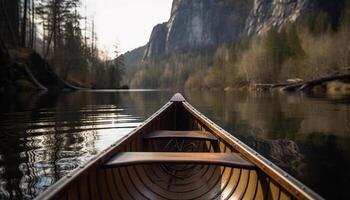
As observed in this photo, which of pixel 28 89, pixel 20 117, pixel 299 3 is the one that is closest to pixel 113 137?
pixel 20 117

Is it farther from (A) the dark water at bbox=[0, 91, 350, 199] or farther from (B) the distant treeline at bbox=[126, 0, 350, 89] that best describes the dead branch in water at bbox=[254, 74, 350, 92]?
(A) the dark water at bbox=[0, 91, 350, 199]

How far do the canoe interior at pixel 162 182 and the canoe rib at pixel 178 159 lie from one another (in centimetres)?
13

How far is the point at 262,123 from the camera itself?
43.3 feet

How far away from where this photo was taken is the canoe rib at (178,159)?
3.93m

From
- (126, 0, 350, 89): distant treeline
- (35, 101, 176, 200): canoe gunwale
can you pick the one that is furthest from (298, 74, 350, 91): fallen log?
(35, 101, 176, 200): canoe gunwale

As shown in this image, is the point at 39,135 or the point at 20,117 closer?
the point at 39,135

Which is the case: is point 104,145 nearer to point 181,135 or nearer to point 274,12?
A: point 181,135

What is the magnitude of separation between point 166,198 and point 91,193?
1.25 meters

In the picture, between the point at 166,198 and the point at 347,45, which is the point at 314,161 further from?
the point at 347,45

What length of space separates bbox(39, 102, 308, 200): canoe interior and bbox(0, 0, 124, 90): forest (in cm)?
2486

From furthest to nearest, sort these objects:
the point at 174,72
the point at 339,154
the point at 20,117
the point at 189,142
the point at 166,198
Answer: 1. the point at 174,72
2. the point at 20,117
3. the point at 189,142
4. the point at 339,154
5. the point at 166,198

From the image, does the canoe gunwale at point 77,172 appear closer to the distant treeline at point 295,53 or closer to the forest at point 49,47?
the forest at point 49,47

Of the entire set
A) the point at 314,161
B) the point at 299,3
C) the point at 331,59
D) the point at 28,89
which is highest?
the point at 299,3

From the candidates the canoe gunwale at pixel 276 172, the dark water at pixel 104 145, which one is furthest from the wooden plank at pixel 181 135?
the dark water at pixel 104 145
